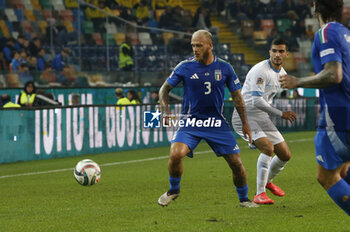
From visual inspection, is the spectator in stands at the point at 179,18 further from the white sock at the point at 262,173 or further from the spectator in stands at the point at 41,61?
the white sock at the point at 262,173

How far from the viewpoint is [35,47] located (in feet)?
72.6

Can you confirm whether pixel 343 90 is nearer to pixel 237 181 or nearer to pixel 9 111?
pixel 237 181

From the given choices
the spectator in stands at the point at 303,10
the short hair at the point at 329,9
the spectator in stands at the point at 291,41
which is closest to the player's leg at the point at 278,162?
the short hair at the point at 329,9

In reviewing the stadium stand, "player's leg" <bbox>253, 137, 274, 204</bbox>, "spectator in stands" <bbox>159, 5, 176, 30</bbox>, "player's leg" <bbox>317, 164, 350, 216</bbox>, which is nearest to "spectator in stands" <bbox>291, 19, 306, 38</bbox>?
the stadium stand

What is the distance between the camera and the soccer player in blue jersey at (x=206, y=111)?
8.88m

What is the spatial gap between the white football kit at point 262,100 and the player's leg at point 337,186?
3.76m

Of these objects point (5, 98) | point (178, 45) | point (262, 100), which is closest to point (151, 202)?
point (262, 100)

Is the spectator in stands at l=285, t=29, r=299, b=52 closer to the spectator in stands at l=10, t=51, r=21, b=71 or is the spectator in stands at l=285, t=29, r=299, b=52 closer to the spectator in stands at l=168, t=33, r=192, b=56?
the spectator in stands at l=168, t=33, r=192, b=56

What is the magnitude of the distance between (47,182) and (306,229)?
6037 millimetres

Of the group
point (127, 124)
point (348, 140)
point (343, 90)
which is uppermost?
point (343, 90)

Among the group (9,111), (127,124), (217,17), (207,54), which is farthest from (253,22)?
(207,54)

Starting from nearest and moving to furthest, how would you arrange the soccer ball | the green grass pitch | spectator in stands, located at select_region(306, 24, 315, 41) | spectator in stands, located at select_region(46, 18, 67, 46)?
the green grass pitch → the soccer ball → spectator in stands, located at select_region(46, 18, 67, 46) → spectator in stands, located at select_region(306, 24, 315, 41)

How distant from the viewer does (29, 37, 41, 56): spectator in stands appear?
22.0 m

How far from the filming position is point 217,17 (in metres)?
32.1
